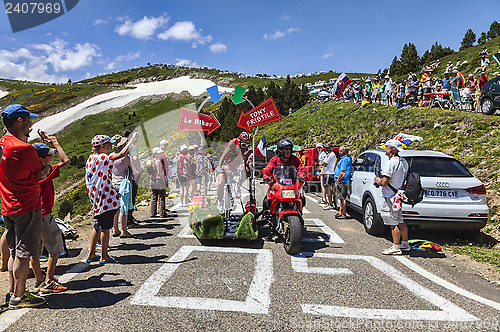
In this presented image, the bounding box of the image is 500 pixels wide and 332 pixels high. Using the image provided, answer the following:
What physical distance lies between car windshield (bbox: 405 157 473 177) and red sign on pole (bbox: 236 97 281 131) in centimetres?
446

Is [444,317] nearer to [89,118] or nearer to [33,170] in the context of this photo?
[33,170]

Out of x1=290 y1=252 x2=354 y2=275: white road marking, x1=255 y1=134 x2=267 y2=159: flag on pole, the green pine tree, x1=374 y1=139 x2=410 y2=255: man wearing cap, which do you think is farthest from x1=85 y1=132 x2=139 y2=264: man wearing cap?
the green pine tree

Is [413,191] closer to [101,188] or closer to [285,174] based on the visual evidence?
[285,174]

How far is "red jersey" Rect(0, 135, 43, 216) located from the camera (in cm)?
303

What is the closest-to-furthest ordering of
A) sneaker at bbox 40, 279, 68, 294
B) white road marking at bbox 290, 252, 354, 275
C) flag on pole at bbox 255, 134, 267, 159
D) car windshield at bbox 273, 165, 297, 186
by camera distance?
1. sneaker at bbox 40, 279, 68, 294
2. white road marking at bbox 290, 252, 354, 275
3. car windshield at bbox 273, 165, 297, 186
4. flag on pole at bbox 255, 134, 267, 159

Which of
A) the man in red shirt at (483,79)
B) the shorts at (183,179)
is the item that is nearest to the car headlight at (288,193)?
the shorts at (183,179)

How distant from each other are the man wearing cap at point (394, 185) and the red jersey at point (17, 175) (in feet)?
16.9

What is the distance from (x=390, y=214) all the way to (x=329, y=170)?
4.18 meters

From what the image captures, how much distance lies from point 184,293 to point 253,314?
95 cm

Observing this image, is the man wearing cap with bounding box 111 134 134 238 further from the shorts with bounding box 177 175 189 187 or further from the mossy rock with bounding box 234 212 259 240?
the shorts with bounding box 177 175 189 187

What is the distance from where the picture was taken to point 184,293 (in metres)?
3.57

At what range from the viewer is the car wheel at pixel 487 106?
13008mm

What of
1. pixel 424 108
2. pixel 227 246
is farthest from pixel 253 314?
pixel 424 108

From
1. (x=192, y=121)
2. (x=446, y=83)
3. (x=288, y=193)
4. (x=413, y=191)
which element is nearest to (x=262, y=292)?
(x=288, y=193)
